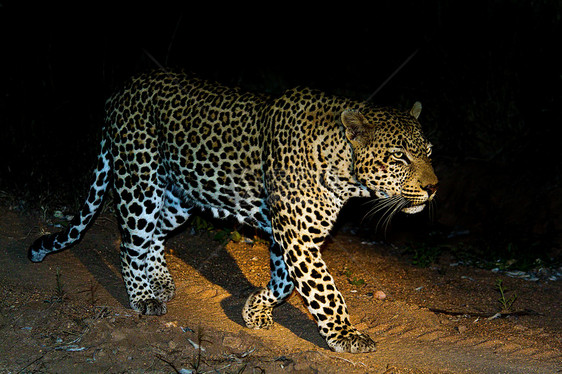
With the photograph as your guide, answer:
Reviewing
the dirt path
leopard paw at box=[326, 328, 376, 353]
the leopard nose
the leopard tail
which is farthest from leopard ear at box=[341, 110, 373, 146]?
the leopard tail

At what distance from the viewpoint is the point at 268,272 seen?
649cm

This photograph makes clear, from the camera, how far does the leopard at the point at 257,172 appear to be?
4.56 m

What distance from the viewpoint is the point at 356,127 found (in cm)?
451

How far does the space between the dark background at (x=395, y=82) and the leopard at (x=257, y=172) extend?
1970mm

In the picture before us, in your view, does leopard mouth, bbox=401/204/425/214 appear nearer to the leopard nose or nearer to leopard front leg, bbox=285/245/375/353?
the leopard nose

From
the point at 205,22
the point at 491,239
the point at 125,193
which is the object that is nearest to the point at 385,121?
the point at 125,193

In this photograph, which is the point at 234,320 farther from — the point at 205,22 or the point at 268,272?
the point at 205,22

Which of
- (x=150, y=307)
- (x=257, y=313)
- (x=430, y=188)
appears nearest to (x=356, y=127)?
(x=430, y=188)

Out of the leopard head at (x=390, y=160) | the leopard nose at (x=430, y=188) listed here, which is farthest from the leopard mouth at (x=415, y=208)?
the leopard nose at (x=430, y=188)

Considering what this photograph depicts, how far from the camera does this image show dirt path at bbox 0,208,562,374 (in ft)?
14.8

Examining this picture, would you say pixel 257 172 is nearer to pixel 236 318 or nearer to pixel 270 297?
pixel 270 297

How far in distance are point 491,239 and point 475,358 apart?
9.91 feet

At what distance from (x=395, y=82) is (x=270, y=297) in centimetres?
587

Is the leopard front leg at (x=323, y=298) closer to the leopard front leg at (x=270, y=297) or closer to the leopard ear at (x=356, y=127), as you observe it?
the leopard front leg at (x=270, y=297)
